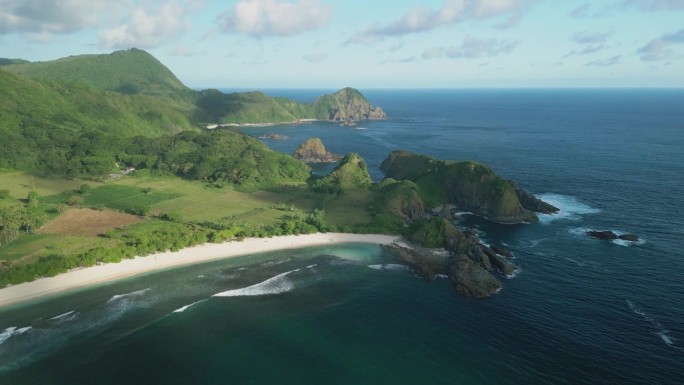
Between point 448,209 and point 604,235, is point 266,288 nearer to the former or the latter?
point 448,209

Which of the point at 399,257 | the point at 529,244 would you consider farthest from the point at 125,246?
the point at 529,244

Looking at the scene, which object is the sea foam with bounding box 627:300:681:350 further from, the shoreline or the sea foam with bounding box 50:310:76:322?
the sea foam with bounding box 50:310:76:322

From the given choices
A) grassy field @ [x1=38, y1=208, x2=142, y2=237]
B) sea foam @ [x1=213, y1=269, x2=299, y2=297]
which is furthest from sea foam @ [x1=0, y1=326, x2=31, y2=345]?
grassy field @ [x1=38, y1=208, x2=142, y2=237]

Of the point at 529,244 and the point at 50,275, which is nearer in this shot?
the point at 50,275

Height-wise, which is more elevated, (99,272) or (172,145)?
(172,145)

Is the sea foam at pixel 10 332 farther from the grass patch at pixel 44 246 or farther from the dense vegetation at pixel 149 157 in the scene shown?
the dense vegetation at pixel 149 157

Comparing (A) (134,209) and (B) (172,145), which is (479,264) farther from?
(B) (172,145)
